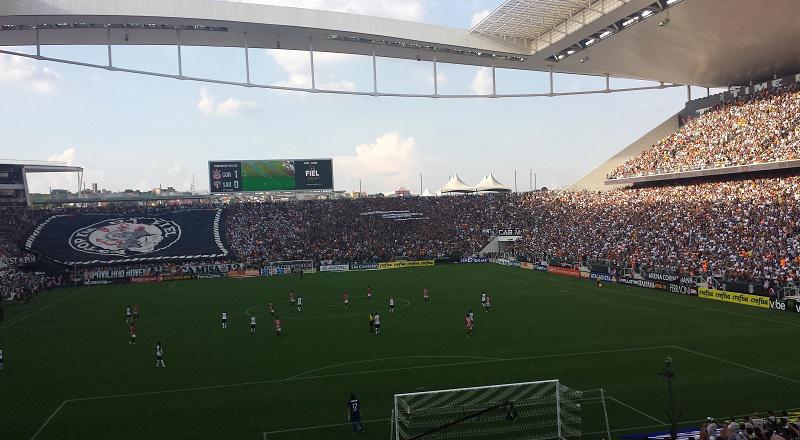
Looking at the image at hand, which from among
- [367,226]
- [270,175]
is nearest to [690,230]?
[367,226]

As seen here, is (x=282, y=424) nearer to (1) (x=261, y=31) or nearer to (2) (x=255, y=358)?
(2) (x=255, y=358)

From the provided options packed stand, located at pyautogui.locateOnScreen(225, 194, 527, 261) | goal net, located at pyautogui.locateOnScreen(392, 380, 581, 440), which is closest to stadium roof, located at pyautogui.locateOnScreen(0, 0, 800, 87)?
packed stand, located at pyautogui.locateOnScreen(225, 194, 527, 261)

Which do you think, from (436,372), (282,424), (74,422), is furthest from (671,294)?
(74,422)

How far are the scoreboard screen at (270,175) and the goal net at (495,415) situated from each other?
59680mm

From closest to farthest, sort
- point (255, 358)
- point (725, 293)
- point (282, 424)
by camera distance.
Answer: point (282, 424) → point (255, 358) → point (725, 293)

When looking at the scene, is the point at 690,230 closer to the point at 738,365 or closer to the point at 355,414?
the point at 738,365

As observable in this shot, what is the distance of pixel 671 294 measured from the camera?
39.0 meters

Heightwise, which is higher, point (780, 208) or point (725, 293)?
point (780, 208)

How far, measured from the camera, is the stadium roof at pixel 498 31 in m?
38.6

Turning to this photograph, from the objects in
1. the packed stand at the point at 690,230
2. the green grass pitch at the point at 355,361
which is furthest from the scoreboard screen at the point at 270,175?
the green grass pitch at the point at 355,361

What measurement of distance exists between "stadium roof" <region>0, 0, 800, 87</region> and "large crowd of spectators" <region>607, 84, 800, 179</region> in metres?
3.86

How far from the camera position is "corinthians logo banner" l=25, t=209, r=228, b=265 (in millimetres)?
62500

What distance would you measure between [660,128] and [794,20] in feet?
101

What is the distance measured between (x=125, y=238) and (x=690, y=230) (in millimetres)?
55066
